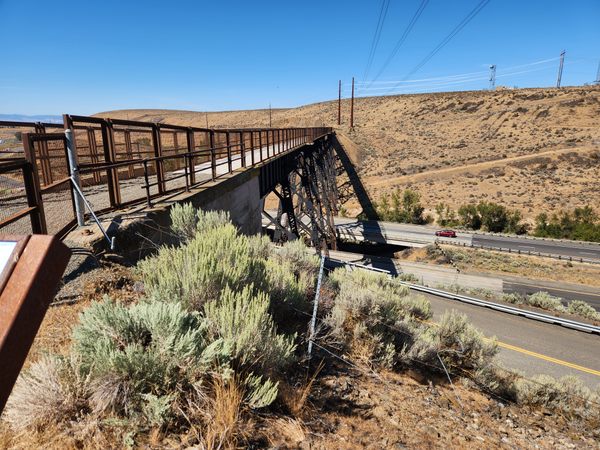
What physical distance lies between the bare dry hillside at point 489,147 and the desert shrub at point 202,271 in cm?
4459

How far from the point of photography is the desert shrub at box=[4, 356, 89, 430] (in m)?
2.30

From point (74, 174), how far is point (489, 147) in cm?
6379

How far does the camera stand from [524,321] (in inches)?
559

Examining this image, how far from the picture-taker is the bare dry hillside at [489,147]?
44.8m

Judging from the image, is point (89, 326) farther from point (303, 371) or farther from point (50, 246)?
point (303, 371)

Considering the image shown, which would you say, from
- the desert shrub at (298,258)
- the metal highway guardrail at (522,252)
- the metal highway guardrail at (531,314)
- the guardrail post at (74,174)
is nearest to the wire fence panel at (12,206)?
the guardrail post at (74,174)

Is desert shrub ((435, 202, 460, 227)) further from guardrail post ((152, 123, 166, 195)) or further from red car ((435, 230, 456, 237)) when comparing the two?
guardrail post ((152, 123, 166, 195))

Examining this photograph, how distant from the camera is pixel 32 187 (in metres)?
3.96

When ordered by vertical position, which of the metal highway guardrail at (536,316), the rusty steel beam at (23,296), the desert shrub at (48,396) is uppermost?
the rusty steel beam at (23,296)

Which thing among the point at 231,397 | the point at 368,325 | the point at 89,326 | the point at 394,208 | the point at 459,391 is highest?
the point at 89,326

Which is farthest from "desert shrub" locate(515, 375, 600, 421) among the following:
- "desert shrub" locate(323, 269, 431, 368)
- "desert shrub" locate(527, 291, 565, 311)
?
"desert shrub" locate(527, 291, 565, 311)

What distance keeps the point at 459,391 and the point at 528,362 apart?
313 inches

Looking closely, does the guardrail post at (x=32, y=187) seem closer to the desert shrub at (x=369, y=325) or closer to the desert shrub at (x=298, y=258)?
the desert shrub at (x=298, y=258)

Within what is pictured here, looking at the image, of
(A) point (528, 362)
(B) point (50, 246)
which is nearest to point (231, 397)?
(B) point (50, 246)
